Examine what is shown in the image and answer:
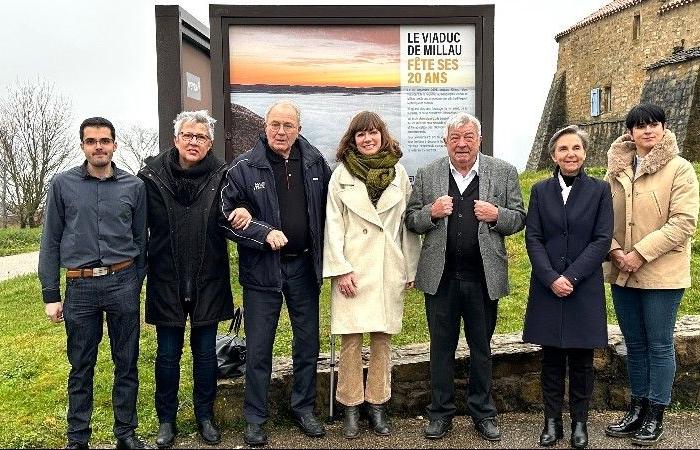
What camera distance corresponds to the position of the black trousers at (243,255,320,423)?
14.8 ft

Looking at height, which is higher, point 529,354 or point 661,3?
point 661,3

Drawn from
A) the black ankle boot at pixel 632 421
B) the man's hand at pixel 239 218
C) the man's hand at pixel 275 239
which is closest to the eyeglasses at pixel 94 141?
the man's hand at pixel 239 218

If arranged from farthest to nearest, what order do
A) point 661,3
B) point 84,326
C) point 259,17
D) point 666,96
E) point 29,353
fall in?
point 661,3
point 666,96
point 29,353
point 259,17
point 84,326

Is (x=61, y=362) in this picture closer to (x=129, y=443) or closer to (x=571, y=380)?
(x=129, y=443)

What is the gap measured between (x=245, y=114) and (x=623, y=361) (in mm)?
3723

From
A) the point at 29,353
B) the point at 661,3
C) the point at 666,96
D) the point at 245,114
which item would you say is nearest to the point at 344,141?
the point at 245,114

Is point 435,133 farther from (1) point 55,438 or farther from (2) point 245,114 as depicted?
(1) point 55,438

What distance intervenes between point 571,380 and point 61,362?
501cm

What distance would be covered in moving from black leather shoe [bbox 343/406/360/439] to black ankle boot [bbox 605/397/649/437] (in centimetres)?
163

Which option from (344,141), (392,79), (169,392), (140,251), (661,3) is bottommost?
(169,392)

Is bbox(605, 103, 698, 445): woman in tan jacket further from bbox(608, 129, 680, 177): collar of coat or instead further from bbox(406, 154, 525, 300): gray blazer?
bbox(406, 154, 525, 300): gray blazer

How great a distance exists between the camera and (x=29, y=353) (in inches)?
293

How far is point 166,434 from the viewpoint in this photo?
4484mm

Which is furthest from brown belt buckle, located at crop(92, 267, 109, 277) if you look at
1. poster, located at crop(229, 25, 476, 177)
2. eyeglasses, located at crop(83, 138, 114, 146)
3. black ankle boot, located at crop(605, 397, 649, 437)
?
black ankle boot, located at crop(605, 397, 649, 437)
